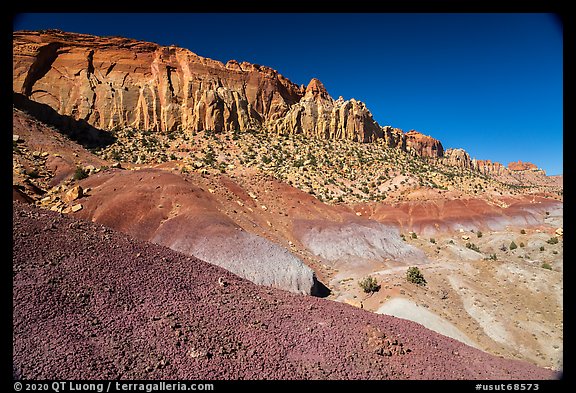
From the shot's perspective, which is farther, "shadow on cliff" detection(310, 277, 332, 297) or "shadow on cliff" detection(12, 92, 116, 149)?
"shadow on cliff" detection(12, 92, 116, 149)

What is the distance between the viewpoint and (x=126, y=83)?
45312 mm

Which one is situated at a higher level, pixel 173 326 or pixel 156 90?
pixel 156 90

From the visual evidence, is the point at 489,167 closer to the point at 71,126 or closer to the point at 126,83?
the point at 126,83

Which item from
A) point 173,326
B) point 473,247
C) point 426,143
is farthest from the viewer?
point 426,143

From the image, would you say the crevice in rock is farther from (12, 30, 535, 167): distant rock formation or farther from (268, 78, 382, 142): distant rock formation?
(268, 78, 382, 142): distant rock formation

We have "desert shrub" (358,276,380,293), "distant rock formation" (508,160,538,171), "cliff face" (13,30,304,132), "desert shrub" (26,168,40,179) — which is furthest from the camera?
"distant rock formation" (508,160,538,171)

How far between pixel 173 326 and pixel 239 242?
9.42 metres

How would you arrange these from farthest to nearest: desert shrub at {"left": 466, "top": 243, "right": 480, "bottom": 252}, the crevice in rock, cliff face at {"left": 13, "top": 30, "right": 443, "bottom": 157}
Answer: cliff face at {"left": 13, "top": 30, "right": 443, "bottom": 157}
the crevice in rock
desert shrub at {"left": 466, "top": 243, "right": 480, "bottom": 252}

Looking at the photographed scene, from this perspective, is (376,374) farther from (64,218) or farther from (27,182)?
(27,182)

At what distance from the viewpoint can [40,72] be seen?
41406mm

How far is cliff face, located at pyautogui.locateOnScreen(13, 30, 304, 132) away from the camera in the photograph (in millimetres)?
41312

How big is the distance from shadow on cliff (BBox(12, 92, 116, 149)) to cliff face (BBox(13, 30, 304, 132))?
4360 mm

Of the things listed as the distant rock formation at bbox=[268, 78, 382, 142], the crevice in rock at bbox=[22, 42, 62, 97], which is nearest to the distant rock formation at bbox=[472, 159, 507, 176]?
the distant rock formation at bbox=[268, 78, 382, 142]

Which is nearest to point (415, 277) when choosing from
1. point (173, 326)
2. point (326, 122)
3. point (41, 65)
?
point (173, 326)
